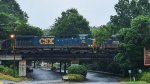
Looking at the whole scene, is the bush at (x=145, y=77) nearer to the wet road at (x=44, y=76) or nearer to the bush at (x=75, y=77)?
the bush at (x=75, y=77)

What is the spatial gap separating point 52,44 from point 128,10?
3791 cm

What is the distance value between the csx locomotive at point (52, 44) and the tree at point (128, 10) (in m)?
30.2

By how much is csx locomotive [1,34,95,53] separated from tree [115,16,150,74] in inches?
639

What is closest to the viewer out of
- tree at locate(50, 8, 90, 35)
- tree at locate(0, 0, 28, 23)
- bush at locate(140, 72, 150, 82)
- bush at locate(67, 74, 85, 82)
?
bush at locate(140, 72, 150, 82)

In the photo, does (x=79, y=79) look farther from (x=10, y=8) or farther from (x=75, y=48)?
(x=10, y=8)

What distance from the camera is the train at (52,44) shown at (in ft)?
346

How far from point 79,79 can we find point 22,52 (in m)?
22.7

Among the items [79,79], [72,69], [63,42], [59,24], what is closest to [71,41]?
[63,42]

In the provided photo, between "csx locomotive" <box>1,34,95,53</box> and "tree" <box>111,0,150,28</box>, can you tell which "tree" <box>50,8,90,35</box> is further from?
"csx locomotive" <box>1,34,95,53</box>

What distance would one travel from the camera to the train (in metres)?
106

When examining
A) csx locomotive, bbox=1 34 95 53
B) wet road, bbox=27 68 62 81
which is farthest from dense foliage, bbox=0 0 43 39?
wet road, bbox=27 68 62 81

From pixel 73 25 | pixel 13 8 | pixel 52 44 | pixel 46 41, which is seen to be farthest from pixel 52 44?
pixel 13 8

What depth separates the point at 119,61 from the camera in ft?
300

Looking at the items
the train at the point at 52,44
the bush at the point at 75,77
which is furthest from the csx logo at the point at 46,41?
the bush at the point at 75,77
